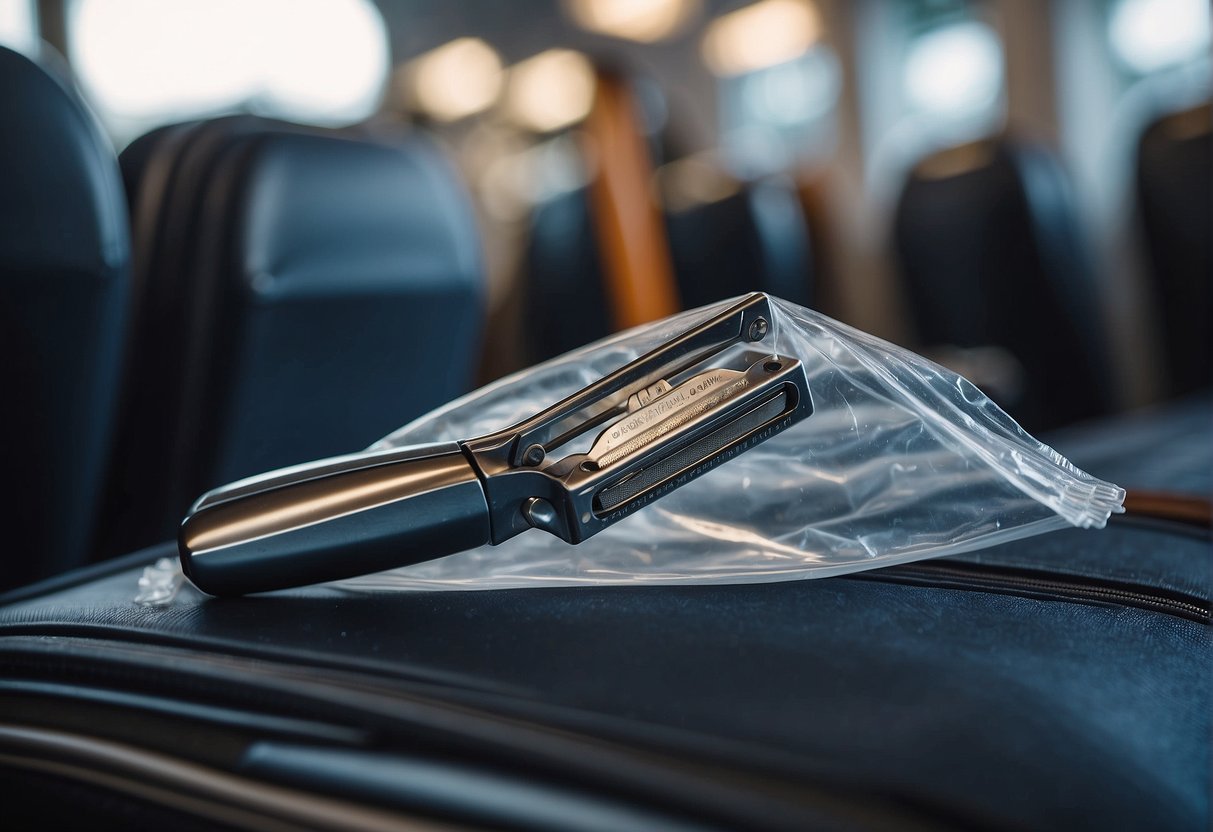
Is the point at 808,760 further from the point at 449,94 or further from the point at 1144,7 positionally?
the point at 449,94

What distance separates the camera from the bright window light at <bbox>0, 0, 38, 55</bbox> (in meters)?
2.54

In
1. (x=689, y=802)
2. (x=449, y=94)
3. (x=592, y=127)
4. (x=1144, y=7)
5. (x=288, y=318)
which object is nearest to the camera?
(x=689, y=802)

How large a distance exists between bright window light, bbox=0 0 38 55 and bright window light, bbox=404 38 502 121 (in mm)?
1513

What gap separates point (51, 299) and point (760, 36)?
148 inches

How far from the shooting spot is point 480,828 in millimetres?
217

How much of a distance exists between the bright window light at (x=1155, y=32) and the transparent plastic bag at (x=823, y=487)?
8.55 feet

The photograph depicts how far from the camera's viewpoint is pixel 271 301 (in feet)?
1.78

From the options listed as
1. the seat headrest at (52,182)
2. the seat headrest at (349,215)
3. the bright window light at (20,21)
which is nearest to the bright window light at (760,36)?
the bright window light at (20,21)

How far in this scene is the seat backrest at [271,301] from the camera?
542 mm

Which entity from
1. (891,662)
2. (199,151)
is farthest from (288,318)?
(891,662)

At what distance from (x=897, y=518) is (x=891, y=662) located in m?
0.13

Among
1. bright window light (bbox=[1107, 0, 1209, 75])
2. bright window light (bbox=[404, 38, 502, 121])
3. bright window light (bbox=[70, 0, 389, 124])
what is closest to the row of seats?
bright window light (bbox=[70, 0, 389, 124])

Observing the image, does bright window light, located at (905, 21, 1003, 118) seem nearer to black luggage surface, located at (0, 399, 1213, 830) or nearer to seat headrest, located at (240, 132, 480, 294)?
seat headrest, located at (240, 132, 480, 294)

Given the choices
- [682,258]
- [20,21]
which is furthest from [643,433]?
[20,21]
